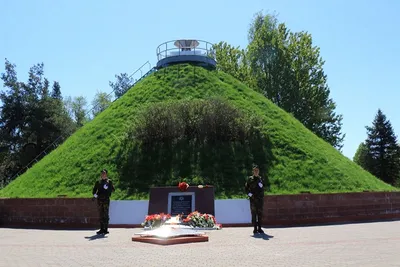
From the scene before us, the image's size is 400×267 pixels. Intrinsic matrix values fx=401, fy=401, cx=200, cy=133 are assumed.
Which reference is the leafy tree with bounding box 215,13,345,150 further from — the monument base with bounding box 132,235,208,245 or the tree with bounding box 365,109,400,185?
the monument base with bounding box 132,235,208,245

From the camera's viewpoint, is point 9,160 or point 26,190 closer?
point 26,190

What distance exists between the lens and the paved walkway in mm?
7289

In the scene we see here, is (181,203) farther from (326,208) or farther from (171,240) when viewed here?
(326,208)

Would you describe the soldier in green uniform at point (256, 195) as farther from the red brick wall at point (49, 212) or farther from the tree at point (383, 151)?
the tree at point (383, 151)

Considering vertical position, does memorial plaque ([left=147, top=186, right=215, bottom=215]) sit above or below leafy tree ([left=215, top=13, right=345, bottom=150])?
below

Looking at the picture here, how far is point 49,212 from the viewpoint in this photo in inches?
624

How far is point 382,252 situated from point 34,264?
22.0 feet

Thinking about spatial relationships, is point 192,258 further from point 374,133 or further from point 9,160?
point 374,133

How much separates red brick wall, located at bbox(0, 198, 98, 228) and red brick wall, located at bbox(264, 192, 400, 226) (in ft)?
22.4

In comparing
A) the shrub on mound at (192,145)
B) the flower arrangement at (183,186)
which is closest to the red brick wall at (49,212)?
the shrub on mound at (192,145)

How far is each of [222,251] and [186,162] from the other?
11.0m

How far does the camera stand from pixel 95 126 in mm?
24719

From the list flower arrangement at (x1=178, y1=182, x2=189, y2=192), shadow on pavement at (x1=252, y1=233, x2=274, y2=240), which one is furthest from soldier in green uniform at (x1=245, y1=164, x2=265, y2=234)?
flower arrangement at (x1=178, y1=182, x2=189, y2=192)

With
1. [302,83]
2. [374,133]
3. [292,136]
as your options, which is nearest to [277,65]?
[302,83]
